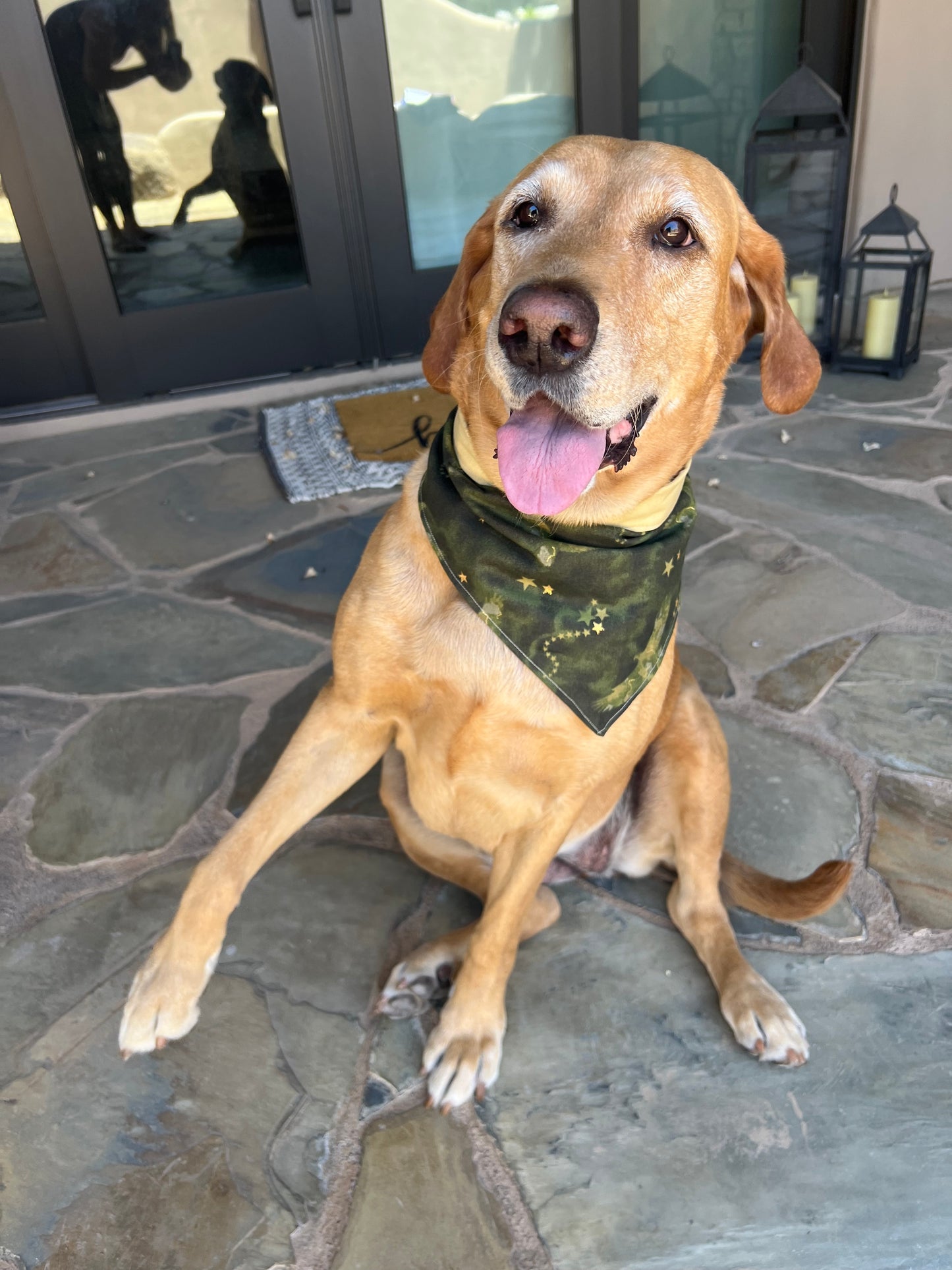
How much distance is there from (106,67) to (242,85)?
2.30 feet

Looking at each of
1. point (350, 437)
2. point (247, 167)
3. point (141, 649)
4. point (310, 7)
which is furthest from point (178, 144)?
point (141, 649)

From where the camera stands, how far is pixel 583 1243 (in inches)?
61.6

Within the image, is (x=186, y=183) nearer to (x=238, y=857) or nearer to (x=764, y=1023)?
(x=238, y=857)

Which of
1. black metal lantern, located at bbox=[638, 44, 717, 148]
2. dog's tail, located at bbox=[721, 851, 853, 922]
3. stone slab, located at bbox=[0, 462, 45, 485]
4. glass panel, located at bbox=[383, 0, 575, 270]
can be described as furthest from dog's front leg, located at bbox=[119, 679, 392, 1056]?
black metal lantern, located at bbox=[638, 44, 717, 148]

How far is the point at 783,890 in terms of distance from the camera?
196 centimetres

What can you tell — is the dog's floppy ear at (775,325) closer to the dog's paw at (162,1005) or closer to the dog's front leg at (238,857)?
the dog's front leg at (238,857)

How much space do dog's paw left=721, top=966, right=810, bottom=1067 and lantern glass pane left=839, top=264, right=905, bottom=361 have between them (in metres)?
4.15

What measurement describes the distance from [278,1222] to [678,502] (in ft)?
5.23

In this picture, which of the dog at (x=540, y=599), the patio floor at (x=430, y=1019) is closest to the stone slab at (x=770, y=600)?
the patio floor at (x=430, y=1019)

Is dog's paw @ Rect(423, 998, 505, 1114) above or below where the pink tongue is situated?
below

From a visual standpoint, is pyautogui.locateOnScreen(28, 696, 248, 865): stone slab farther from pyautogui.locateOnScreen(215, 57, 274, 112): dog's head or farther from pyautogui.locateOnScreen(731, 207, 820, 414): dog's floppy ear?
pyautogui.locateOnScreen(215, 57, 274, 112): dog's head

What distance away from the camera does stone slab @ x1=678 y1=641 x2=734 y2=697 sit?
9.71 feet

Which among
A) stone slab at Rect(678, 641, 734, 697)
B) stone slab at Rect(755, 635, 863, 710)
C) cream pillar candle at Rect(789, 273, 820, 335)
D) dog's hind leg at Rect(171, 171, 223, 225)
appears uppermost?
dog's hind leg at Rect(171, 171, 223, 225)

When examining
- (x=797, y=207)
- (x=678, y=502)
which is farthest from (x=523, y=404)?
(x=797, y=207)
